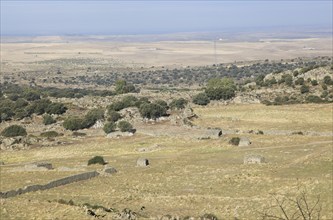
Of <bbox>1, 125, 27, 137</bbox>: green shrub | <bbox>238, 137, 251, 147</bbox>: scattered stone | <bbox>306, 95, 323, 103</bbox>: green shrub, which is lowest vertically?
<bbox>1, 125, 27, 137</bbox>: green shrub

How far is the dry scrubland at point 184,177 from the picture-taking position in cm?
2695

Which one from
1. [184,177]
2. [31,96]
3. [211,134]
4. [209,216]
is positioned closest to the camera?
[209,216]

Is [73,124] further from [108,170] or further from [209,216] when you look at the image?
[209,216]

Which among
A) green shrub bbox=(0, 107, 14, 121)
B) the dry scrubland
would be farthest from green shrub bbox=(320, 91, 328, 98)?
green shrub bbox=(0, 107, 14, 121)

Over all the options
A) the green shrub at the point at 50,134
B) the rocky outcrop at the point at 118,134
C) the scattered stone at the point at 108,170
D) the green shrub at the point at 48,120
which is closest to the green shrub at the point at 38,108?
the green shrub at the point at 48,120

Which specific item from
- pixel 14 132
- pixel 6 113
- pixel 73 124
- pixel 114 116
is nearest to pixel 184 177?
pixel 73 124

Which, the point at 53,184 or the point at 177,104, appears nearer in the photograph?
the point at 53,184

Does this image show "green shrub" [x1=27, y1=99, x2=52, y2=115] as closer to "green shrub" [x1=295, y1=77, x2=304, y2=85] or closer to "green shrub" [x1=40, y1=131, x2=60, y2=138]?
"green shrub" [x1=40, y1=131, x2=60, y2=138]

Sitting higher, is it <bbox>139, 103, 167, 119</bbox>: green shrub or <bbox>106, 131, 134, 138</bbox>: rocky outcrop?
<bbox>139, 103, 167, 119</bbox>: green shrub

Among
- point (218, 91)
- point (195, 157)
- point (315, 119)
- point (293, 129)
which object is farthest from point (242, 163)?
point (218, 91)

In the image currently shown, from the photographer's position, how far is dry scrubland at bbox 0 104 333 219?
26953 mm

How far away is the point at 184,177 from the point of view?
35344 millimetres

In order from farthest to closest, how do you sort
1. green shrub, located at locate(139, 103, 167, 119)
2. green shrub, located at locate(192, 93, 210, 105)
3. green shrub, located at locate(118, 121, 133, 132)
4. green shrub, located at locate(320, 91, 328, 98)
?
green shrub, located at locate(192, 93, 210, 105) → green shrub, located at locate(320, 91, 328, 98) → green shrub, located at locate(139, 103, 167, 119) → green shrub, located at locate(118, 121, 133, 132)

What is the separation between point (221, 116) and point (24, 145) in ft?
83.2
